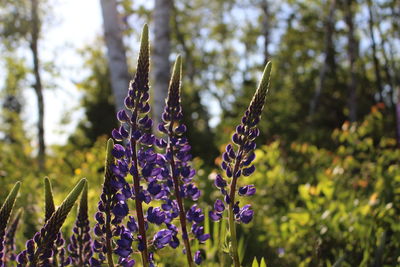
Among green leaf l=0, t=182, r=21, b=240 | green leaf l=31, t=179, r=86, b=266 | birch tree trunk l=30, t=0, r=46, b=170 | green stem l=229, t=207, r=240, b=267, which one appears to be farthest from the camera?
birch tree trunk l=30, t=0, r=46, b=170

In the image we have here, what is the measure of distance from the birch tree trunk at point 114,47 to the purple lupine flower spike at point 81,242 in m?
4.16

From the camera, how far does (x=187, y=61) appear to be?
21.2m

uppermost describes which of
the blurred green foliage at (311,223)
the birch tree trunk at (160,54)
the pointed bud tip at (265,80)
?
the birch tree trunk at (160,54)

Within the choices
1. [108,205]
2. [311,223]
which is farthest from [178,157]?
[311,223]

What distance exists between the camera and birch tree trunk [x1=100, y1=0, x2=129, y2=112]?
5562mm

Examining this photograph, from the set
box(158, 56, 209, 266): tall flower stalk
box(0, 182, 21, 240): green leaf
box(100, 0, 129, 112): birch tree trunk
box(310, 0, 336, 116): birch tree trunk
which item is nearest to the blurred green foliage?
box(158, 56, 209, 266): tall flower stalk

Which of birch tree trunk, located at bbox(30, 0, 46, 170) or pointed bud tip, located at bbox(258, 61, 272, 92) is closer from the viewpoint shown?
pointed bud tip, located at bbox(258, 61, 272, 92)

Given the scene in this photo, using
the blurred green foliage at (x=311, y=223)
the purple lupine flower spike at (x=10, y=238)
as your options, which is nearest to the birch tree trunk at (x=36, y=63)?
the blurred green foliage at (x=311, y=223)

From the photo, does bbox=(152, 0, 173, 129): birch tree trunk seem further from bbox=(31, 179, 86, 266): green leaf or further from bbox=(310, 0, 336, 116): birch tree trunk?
bbox=(310, 0, 336, 116): birch tree trunk

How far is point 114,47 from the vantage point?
5.65 m

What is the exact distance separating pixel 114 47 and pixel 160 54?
1.95 feet

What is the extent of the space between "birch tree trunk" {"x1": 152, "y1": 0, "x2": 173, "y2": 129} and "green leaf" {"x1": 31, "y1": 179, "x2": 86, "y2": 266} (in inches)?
171

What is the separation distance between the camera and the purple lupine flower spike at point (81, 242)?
141 cm

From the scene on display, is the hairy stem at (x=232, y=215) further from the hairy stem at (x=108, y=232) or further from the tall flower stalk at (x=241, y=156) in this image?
the hairy stem at (x=108, y=232)
